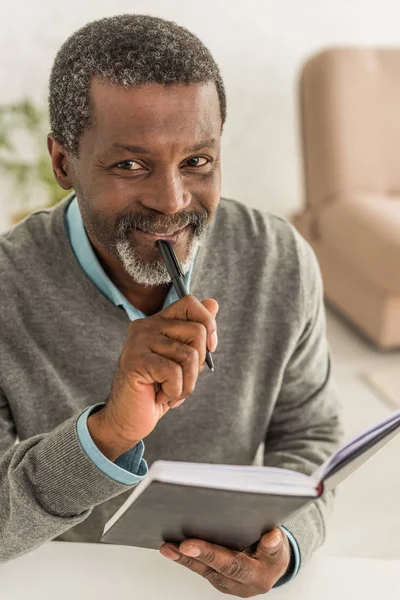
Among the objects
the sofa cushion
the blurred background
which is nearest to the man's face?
the blurred background

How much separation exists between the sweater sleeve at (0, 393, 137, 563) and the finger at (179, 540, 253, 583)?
0.31 feet

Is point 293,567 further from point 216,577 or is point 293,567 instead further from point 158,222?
point 158,222

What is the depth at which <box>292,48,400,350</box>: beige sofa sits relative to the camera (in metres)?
2.66

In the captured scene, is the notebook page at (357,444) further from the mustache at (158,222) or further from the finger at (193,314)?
the mustache at (158,222)

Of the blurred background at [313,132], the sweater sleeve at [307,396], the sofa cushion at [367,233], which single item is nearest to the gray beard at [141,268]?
the sweater sleeve at [307,396]

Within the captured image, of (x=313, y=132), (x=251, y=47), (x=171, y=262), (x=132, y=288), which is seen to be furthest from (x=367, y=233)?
(x=171, y=262)

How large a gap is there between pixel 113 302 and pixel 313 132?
2056 mm

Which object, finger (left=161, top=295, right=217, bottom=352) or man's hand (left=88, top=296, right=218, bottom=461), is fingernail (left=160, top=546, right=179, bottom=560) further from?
finger (left=161, top=295, right=217, bottom=352)

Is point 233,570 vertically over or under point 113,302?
under

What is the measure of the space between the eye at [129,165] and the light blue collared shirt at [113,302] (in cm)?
16

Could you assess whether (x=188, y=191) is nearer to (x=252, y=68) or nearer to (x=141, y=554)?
(x=141, y=554)

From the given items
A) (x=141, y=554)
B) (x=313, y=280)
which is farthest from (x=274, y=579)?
(x=313, y=280)

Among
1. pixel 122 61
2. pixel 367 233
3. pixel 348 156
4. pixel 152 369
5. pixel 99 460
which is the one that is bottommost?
pixel 367 233

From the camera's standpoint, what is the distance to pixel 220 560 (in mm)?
747
